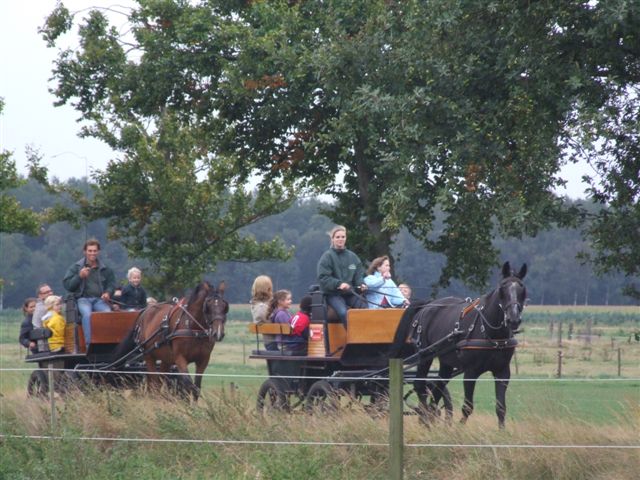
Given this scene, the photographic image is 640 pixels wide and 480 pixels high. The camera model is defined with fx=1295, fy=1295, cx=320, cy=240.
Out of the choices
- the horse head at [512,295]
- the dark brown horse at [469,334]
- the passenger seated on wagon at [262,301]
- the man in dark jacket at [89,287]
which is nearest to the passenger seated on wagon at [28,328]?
the man in dark jacket at [89,287]

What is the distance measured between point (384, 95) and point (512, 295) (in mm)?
4155

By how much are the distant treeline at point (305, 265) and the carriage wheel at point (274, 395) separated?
5630 cm

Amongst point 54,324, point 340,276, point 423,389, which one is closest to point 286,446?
point 423,389

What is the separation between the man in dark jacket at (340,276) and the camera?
15195mm

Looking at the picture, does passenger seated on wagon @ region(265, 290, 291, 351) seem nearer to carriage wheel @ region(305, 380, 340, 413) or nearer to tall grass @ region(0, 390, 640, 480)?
carriage wheel @ region(305, 380, 340, 413)

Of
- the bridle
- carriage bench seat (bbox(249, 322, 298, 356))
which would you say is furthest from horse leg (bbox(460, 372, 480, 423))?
carriage bench seat (bbox(249, 322, 298, 356))

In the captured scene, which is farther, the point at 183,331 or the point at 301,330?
the point at 183,331

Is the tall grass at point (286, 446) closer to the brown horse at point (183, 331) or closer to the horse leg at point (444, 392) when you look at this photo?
the horse leg at point (444, 392)

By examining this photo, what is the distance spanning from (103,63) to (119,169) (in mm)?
5316

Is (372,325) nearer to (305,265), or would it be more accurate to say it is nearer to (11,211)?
(11,211)

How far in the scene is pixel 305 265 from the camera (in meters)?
92.7

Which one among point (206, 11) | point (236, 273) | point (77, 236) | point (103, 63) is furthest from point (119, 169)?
point (77, 236)

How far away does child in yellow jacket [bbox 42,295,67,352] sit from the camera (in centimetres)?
1781

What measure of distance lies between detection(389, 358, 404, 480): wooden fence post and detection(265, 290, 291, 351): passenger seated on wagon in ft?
20.6
